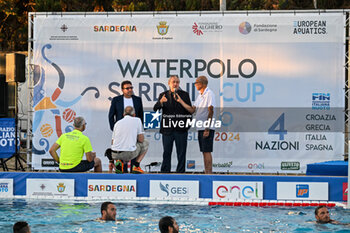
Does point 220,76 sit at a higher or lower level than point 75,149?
higher

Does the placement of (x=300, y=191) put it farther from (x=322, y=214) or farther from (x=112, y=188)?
(x=112, y=188)

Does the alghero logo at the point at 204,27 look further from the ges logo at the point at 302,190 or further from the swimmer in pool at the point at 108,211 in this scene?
the swimmer in pool at the point at 108,211

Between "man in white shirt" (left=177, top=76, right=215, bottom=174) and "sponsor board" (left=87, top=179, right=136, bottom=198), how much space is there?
10.1 feet

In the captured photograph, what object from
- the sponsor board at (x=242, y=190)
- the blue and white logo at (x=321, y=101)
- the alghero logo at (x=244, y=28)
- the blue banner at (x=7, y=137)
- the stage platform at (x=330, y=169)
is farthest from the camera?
the blue banner at (x=7, y=137)

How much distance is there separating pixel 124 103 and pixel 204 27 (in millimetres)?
2602

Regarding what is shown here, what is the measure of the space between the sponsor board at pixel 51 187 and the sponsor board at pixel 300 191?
3910mm

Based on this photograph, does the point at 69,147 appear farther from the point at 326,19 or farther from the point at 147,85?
the point at 326,19

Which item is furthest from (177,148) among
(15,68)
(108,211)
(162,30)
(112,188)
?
(108,211)

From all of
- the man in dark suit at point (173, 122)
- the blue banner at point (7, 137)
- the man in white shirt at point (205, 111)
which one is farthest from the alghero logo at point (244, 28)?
the blue banner at point (7, 137)

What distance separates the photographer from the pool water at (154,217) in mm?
10352

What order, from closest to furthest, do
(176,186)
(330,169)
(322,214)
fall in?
(322,214) < (176,186) < (330,169)

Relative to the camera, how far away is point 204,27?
49.4ft

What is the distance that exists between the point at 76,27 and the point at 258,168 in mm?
5483

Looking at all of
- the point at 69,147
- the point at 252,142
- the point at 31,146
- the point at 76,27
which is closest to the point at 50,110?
the point at 31,146
